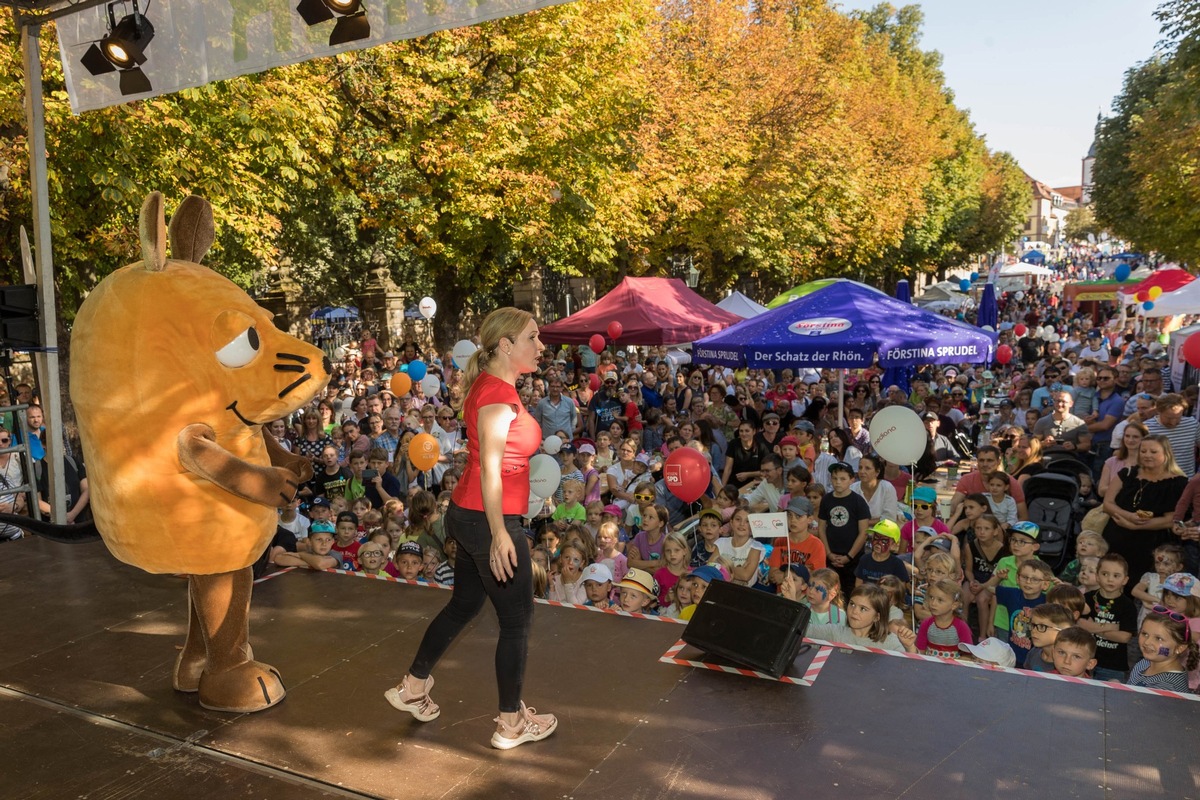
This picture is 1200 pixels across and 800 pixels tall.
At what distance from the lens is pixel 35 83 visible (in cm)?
647

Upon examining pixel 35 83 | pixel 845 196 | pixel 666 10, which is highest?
pixel 666 10

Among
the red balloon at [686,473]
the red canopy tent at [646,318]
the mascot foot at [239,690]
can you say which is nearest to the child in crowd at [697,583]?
the red balloon at [686,473]

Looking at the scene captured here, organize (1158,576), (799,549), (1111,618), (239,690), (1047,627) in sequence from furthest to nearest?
(799,549) < (1158,576) < (1111,618) < (1047,627) < (239,690)

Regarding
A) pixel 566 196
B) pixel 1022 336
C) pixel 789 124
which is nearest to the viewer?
pixel 566 196

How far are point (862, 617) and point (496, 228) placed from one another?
14213 millimetres

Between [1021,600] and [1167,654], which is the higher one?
[1167,654]

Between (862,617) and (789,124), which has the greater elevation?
(789,124)

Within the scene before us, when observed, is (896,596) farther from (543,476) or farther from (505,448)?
(505,448)

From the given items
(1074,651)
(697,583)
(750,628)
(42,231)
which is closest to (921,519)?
(697,583)

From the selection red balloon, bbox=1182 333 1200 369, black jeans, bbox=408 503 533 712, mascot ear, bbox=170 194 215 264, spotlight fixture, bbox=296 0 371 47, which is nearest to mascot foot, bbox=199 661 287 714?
black jeans, bbox=408 503 533 712

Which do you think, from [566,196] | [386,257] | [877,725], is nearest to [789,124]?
[566,196]

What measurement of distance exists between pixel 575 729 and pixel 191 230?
2.82 m

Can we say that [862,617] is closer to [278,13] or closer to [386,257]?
[278,13]

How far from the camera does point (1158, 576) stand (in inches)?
221
